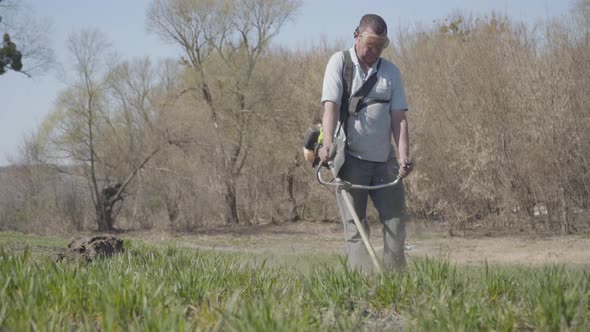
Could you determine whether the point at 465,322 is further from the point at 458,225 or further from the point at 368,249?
the point at 458,225

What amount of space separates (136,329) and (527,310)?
201 cm

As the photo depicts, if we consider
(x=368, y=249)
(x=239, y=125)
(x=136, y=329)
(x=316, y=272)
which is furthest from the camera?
(x=239, y=125)

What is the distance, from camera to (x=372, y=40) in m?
6.35

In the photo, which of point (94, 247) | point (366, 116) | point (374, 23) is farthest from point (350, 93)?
point (94, 247)

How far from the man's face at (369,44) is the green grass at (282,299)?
191 centimetres

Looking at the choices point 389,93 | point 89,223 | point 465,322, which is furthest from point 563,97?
point 89,223

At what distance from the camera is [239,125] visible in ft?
112

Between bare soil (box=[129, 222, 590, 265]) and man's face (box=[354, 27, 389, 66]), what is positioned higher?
man's face (box=[354, 27, 389, 66])

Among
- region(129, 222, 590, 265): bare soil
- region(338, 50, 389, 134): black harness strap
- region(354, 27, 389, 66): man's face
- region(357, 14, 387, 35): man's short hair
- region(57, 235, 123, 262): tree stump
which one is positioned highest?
region(357, 14, 387, 35): man's short hair

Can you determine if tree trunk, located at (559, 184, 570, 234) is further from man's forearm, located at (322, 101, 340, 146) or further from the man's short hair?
man's forearm, located at (322, 101, 340, 146)

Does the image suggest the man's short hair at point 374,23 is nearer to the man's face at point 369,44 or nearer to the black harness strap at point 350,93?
Answer: the man's face at point 369,44

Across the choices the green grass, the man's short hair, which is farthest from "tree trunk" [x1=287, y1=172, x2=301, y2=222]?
the green grass

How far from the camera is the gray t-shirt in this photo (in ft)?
21.0

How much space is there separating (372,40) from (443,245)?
1325 centimetres
